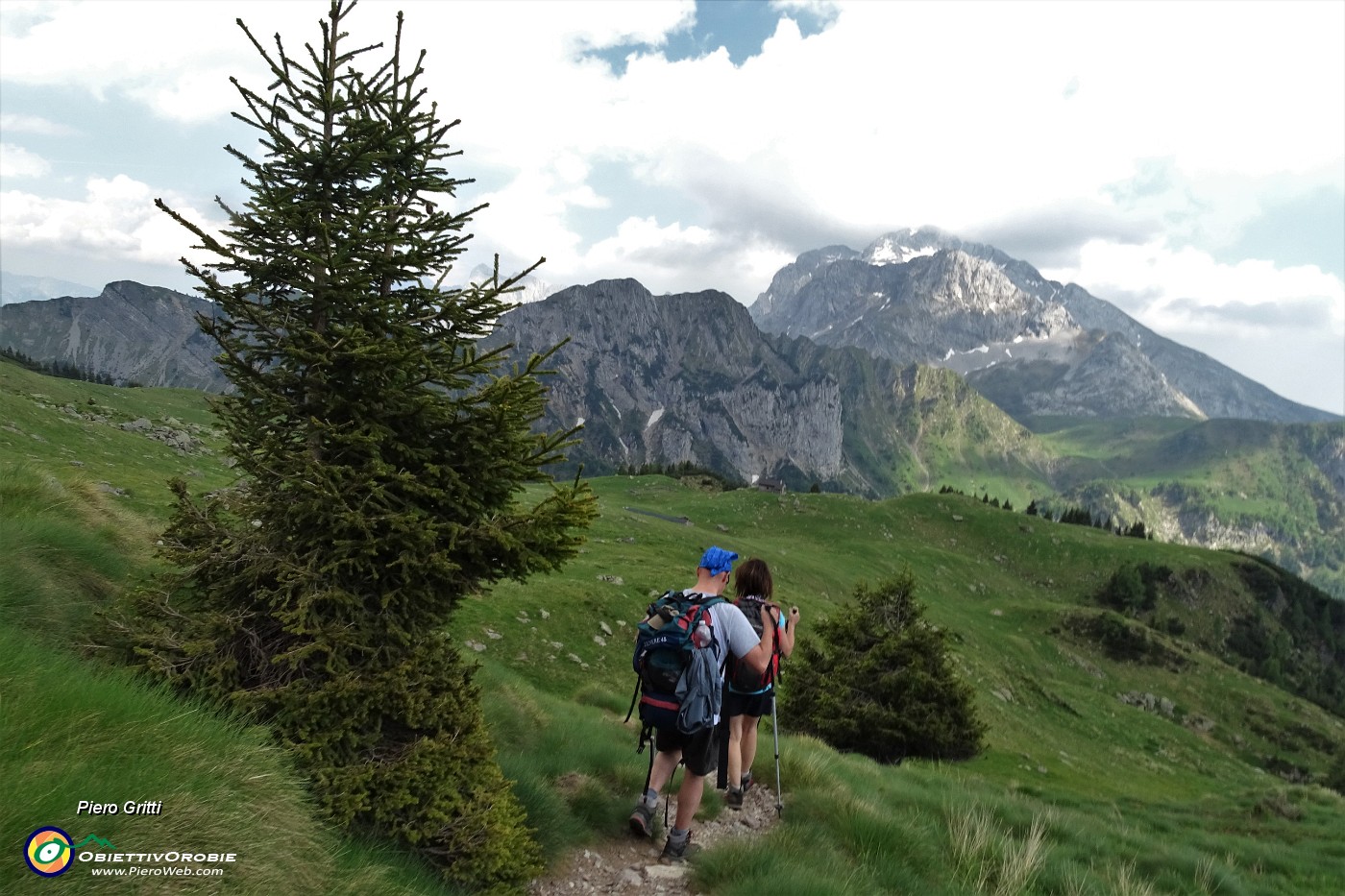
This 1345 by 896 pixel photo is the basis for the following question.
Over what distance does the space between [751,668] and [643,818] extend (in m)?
2.11

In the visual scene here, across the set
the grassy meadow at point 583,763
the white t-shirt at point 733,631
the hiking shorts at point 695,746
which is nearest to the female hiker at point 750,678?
the white t-shirt at point 733,631

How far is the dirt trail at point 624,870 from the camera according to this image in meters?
6.84

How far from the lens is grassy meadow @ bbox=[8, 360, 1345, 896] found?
4230 mm

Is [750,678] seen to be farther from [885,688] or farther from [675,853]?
[885,688]

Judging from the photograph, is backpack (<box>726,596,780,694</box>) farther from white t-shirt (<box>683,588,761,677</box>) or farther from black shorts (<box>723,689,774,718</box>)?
white t-shirt (<box>683,588,761,677</box>)

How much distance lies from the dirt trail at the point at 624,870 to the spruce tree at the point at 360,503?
1.87 ft

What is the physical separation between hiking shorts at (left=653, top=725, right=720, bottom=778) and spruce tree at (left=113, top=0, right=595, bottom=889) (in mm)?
1748

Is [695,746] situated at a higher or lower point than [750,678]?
lower

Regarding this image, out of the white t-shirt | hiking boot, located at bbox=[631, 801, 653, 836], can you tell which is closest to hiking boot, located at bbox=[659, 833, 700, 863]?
hiking boot, located at bbox=[631, 801, 653, 836]

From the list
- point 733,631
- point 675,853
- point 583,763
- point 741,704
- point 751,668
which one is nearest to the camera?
point 675,853

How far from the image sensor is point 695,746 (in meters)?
7.47

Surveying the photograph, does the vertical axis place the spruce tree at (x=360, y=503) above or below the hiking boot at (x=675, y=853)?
above

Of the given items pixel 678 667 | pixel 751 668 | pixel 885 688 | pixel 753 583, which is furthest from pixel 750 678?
pixel 885 688

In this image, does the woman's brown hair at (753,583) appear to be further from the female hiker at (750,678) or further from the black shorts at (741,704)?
the black shorts at (741,704)
